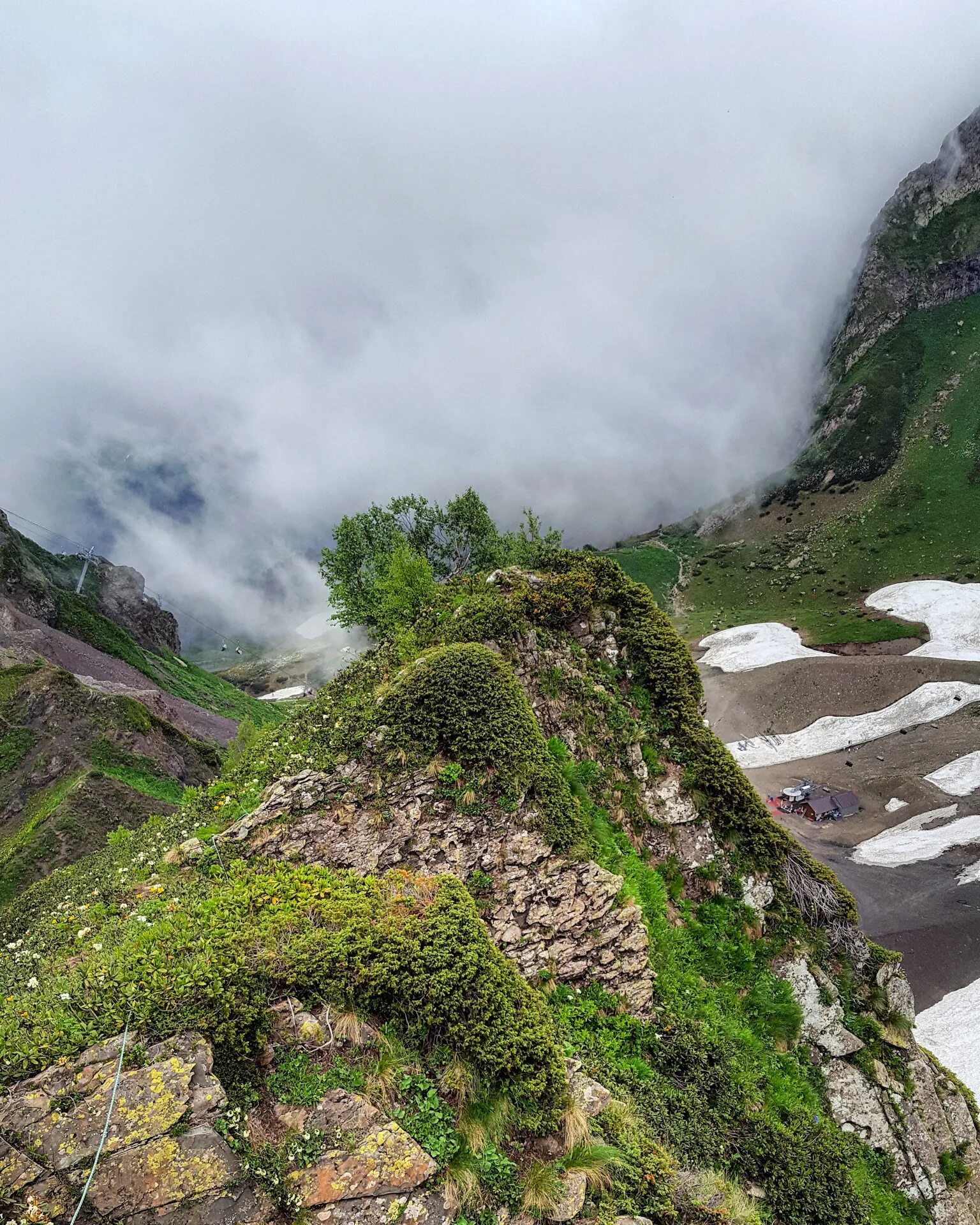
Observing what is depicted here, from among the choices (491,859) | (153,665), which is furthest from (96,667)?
(491,859)

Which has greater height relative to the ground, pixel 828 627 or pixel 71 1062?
pixel 828 627

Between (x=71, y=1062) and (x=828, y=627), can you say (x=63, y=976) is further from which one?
(x=828, y=627)

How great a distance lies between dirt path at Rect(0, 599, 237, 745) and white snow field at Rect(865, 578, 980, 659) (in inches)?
4110

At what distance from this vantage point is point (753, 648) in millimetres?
112750

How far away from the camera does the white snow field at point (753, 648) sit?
4131 inches

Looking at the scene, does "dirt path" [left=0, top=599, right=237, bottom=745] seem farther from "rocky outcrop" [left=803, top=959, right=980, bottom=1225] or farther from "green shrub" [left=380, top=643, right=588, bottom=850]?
"rocky outcrop" [left=803, top=959, right=980, bottom=1225]

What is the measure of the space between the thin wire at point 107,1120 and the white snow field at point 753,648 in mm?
106120

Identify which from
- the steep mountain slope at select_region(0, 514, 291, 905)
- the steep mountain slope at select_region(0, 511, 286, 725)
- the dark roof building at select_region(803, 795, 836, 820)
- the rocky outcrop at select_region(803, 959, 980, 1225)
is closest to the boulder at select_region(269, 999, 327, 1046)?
the rocky outcrop at select_region(803, 959, 980, 1225)

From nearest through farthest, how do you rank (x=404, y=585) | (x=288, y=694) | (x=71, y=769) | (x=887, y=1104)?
(x=887, y=1104) → (x=404, y=585) → (x=71, y=769) → (x=288, y=694)

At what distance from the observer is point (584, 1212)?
6.53 m

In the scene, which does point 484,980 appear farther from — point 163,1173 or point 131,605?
point 131,605

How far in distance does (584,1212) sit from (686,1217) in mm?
2286

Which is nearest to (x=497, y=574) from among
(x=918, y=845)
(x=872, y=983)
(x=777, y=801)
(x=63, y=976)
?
(x=63, y=976)

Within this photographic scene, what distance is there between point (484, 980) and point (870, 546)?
595 feet
